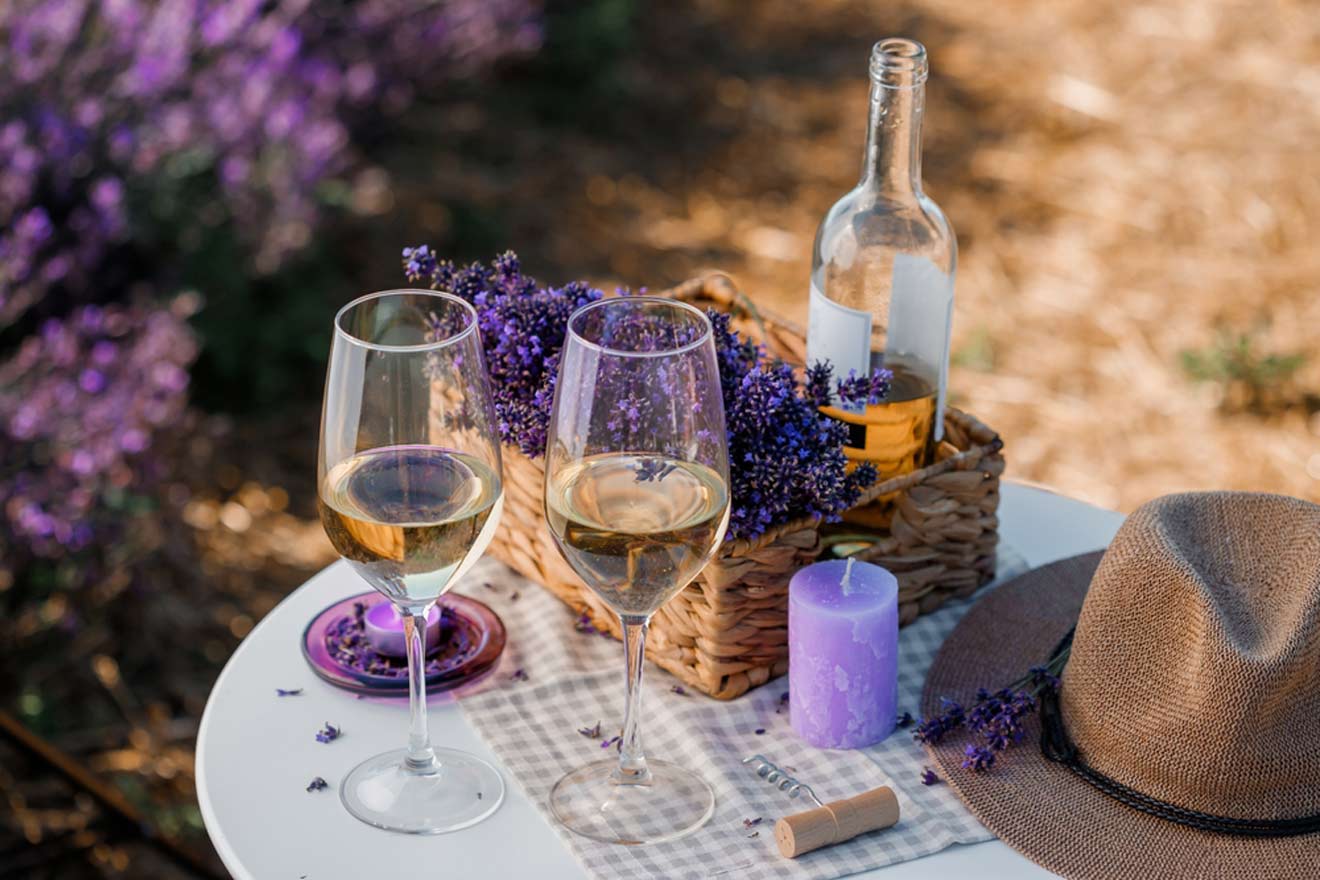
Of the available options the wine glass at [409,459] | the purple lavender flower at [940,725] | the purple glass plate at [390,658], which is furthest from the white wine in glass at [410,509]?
the purple lavender flower at [940,725]

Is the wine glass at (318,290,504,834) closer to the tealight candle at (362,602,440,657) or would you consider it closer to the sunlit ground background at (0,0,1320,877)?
the tealight candle at (362,602,440,657)

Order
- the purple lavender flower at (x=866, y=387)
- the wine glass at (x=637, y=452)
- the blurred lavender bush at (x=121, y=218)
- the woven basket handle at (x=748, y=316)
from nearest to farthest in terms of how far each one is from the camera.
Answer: the wine glass at (x=637, y=452), the purple lavender flower at (x=866, y=387), the woven basket handle at (x=748, y=316), the blurred lavender bush at (x=121, y=218)

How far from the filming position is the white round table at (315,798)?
1005mm

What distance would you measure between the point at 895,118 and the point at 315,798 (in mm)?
664

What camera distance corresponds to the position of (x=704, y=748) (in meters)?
1.11

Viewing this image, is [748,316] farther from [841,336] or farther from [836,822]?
[836,822]

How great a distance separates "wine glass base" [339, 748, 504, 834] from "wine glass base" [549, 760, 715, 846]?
0.05 meters

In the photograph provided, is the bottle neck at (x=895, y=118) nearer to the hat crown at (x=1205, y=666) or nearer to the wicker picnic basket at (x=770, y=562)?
the wicker picnic basket at (x=770, y=562)

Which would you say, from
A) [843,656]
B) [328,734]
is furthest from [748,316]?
[328,734]

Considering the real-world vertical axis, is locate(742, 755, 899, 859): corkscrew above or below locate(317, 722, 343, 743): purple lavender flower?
above

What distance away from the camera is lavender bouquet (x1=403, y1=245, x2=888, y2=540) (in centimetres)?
110

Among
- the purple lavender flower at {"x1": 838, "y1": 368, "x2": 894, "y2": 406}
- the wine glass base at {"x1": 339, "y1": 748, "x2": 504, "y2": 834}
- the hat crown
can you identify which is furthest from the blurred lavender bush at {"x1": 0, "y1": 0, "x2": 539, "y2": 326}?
the hat crown

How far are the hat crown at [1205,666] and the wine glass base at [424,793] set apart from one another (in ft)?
1.37

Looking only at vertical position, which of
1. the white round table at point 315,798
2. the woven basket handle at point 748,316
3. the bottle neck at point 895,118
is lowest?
the white round table at point 315,798
